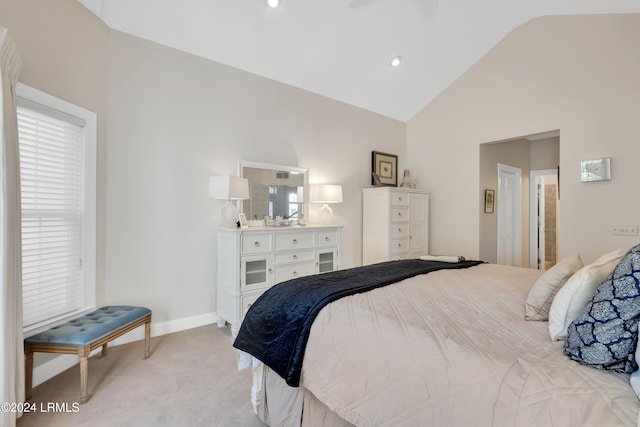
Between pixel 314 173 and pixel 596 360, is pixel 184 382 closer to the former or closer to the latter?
pixel 596 360

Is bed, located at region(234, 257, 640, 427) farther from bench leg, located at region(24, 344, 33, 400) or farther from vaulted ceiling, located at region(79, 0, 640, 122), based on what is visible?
vaulted ceiling, located at region(79, 0, 640, 122)

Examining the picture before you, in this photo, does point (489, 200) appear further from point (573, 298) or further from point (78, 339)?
point (78, 339)

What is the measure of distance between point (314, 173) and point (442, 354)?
3219 millimetres

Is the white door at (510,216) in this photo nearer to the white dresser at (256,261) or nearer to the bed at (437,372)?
the white dresser at (256,261)

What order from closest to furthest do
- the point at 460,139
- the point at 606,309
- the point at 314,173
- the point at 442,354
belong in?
the point at 606,309
the point at 442,354
the point at 314,173
the point at 460,139

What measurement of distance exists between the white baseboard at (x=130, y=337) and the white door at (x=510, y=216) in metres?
4.39

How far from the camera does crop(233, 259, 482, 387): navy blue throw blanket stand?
1.46 metres

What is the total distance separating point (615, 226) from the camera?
3.16 metres

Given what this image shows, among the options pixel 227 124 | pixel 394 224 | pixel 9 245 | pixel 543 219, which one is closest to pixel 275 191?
pixel 227 124

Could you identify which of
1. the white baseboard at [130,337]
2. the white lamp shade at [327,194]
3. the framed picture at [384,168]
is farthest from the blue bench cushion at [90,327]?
the framed picture at [384,168]

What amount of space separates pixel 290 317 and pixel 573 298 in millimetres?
1196

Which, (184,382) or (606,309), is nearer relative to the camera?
(606,309)

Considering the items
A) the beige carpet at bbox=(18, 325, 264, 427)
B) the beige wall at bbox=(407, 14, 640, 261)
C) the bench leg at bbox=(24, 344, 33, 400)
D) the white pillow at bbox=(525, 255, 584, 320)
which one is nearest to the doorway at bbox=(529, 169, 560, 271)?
the beige wall at bbox=(407, 14, 640, 261)

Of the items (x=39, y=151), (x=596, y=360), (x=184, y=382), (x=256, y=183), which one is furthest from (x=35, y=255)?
(x=596, y=360)
